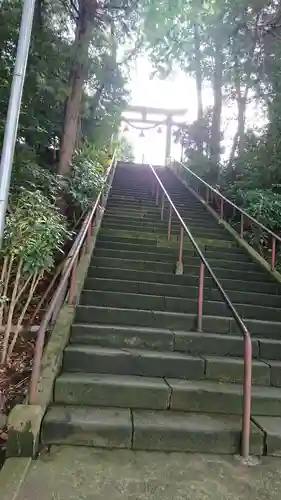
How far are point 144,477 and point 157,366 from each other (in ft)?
3.82

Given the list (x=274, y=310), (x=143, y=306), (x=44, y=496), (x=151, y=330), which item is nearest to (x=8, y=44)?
(x=143, y=306)

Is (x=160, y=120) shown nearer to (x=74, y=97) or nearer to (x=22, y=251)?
(x=74, y=97)

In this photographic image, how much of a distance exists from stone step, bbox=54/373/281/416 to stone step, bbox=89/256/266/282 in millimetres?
2446

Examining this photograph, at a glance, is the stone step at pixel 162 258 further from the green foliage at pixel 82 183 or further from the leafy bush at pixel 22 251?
the leafy bush at pixel 22 251

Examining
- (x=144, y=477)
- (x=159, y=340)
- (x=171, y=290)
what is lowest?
(x=144, y=477)

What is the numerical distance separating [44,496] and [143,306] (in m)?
2.57

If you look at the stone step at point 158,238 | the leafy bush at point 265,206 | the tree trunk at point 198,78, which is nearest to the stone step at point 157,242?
the stone step at point 158,238

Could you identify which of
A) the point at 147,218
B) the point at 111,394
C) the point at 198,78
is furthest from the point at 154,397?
the point at 198,78

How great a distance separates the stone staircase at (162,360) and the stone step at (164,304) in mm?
12

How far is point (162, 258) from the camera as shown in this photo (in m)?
5.82

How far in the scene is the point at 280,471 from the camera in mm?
2490

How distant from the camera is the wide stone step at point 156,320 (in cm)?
406

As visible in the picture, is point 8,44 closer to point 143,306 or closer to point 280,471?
point 143,306

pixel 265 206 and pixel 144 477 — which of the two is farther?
pixel 265 206
